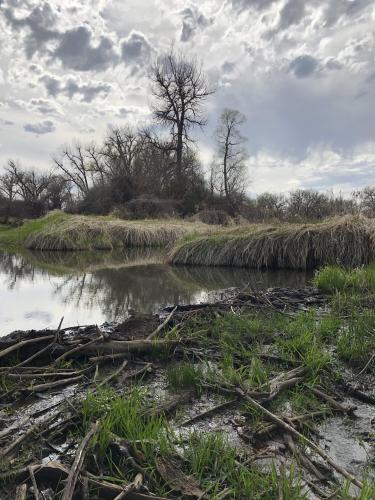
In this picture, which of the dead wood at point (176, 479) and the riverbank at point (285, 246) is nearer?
the dead wood at point (176, 479)

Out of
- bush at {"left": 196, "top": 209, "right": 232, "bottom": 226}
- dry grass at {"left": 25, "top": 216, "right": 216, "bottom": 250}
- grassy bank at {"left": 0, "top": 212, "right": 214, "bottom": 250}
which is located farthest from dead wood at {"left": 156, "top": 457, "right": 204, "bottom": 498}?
bush at {"left": 196, "top": 209, "right": 232, "bottom": 226}

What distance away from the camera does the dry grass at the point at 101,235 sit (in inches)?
568

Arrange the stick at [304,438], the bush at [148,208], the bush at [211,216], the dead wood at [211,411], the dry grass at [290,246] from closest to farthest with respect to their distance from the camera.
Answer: the stick at [304,438]
the dead wood at [211,411]
the dry grass at [290,246]
the bush at [211,216]
the bush at [148,208]

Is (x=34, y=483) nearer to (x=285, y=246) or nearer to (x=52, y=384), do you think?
(x=52, y=384)

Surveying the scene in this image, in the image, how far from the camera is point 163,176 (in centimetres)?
2494

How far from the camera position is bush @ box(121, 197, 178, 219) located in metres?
19.7

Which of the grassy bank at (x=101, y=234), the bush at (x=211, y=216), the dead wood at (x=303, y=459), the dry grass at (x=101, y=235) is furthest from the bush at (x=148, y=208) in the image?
the dead wood at (x=303, y=459)

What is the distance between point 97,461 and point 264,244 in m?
7.03

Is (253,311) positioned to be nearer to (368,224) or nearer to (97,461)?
(97,461)

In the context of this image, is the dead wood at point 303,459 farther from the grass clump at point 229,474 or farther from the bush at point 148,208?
the bush at point 148,208

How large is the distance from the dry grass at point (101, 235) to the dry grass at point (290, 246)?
17.3 ft

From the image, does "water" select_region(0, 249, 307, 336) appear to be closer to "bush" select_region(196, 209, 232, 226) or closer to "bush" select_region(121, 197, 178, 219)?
"bush" select_region(196, 209, 232, 226)

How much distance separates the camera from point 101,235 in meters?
14.9

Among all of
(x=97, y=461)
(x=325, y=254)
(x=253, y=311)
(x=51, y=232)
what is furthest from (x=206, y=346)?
(x=51, y=232)
